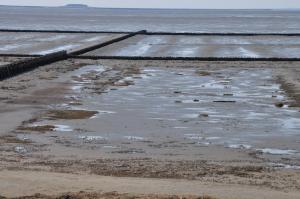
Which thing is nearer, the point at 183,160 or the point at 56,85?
the point at 183,160

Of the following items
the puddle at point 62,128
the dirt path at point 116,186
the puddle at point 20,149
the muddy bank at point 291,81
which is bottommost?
the muddy bank at point 291,81

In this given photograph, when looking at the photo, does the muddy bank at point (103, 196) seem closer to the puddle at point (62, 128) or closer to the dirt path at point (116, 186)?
the dirt path at point (116, 186)

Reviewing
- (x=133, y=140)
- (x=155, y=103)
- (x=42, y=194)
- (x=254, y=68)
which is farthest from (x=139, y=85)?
(x=42, y=194)

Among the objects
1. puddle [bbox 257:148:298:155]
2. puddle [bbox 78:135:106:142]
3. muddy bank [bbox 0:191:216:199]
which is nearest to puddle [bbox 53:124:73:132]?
puddle [bbox 78:135:106:142]

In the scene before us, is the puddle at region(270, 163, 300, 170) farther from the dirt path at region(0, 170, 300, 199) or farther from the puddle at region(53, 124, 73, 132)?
the puddle at region(53, 124, 73, 132)

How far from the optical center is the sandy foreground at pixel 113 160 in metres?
9.15

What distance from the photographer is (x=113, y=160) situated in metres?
11.7

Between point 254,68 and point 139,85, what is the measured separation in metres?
7.69

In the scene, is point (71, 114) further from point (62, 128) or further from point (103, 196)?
point (103, 196)

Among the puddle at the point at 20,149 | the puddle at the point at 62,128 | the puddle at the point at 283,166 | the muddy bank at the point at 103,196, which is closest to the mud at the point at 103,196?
the muddy bank at the point at 103,196

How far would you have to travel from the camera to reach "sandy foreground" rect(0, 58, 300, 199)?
9.15m

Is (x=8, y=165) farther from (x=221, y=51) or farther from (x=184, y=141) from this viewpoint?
(x=221, y=51)

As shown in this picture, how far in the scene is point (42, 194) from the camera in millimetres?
8750

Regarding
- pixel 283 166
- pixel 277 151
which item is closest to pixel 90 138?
pixel 277 151
